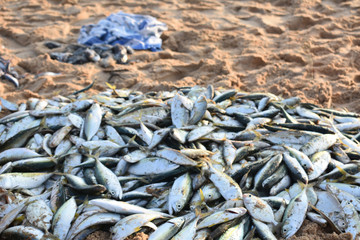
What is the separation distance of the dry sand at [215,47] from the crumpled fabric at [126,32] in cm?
19

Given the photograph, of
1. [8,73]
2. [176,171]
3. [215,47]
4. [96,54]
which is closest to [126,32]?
[96,54]

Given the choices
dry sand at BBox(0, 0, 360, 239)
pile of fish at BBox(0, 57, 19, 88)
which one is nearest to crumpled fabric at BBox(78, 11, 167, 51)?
dry sand at BBox(0, 0, 360, 239)

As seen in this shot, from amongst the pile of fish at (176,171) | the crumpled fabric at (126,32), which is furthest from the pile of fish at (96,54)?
the pile of fish at (176,171)

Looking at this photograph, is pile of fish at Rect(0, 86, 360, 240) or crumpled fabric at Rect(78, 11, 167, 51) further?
crumpled fabric at Rect(78, 11, 167, 51)

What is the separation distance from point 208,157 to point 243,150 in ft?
0.96

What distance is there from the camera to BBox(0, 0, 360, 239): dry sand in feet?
16.4

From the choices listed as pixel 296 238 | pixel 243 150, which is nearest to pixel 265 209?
pixel 296 238

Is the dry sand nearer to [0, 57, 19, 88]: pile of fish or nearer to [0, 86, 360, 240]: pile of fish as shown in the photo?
[0, 57, 19, 88]: pile of fish

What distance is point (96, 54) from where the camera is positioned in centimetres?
585

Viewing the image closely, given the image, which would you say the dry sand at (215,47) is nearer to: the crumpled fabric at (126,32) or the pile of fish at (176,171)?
the crumpled fabric at (126,32)

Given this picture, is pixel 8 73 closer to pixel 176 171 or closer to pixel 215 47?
pixel 215 47

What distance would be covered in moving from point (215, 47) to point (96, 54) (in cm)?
185

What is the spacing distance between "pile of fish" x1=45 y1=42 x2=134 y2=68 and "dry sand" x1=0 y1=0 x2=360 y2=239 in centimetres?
14

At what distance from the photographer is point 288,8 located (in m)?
7.26
